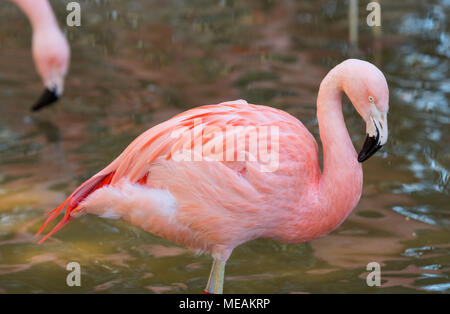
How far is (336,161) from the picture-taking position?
2891 millimetres

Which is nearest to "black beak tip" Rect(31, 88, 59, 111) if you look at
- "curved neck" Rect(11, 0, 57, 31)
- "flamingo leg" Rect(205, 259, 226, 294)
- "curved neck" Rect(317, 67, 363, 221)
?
"curved neck" Rect(11, 0, 57, 31)

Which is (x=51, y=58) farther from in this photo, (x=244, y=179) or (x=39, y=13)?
(x=244, y=179)

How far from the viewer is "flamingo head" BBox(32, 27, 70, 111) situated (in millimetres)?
5199

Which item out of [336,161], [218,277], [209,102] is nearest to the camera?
[336,161]

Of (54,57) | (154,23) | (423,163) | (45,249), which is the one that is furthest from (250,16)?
(45,249)

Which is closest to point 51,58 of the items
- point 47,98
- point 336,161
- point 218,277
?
point 47,98

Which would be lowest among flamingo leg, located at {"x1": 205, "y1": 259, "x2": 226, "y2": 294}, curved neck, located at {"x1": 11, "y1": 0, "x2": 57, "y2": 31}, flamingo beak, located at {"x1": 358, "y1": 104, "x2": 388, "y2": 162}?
flamingo leg, located at {"x1": 205, "y1": 259, "x2": 226, "y2": 294}

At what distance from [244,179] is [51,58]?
9.47 feet

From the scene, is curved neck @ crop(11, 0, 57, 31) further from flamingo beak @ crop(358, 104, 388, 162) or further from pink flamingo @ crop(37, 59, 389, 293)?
flamingo beak @ crop(358, 104, 388, 162)

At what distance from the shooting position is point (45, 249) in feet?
12.5

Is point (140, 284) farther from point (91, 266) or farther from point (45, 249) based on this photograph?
point (45, 249)

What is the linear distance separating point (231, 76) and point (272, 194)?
3.72 metres

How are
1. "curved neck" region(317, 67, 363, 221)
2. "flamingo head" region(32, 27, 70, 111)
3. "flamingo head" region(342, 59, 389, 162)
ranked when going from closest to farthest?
"flamingo head" region(342, 59, 389, 162), "curved neck" region(317, 67, 363, 221), "flamingo head" region(32, 27, 70, 111)

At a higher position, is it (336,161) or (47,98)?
(47,98)
